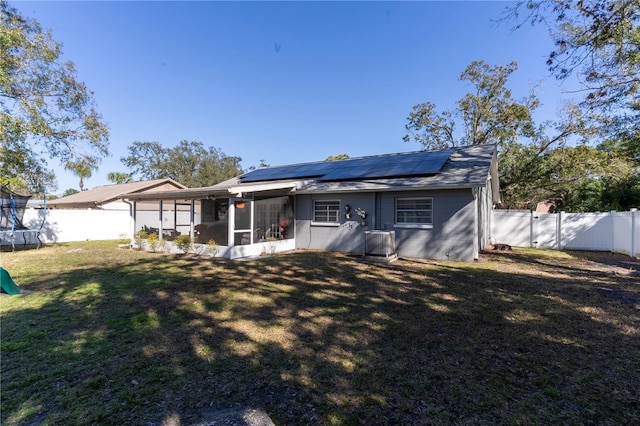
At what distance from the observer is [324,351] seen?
3494 mm

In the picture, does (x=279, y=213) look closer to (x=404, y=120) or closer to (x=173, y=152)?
(x=404, y=120)

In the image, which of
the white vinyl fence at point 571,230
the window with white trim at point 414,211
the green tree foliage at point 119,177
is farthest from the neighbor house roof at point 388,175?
the green tree foliage at point 119,177

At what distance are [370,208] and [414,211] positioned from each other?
1.62 metres

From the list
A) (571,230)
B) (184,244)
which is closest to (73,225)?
(184,244)

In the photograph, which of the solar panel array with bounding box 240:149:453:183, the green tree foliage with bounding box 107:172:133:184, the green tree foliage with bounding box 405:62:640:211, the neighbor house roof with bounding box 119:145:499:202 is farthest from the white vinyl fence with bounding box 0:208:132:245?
the green tree foliage with bounding box 107:172:133:184

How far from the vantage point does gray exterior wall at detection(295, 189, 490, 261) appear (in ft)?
31.2

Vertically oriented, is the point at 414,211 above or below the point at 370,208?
below

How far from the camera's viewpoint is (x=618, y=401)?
8.43 ft

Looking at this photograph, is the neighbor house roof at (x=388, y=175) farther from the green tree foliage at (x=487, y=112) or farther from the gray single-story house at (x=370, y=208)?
the green tree foliage at (x=487, y=112)

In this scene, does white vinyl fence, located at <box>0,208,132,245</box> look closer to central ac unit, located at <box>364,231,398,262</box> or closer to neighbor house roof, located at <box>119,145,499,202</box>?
neighbor house roof, located at <box>119,145,499,202</box>

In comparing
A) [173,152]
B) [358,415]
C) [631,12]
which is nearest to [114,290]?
[358,415]

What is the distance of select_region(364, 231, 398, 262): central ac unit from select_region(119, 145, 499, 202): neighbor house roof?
1.91 metres

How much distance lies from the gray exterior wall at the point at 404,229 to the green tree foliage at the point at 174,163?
95.9ft

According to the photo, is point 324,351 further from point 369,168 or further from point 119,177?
point 119,177
